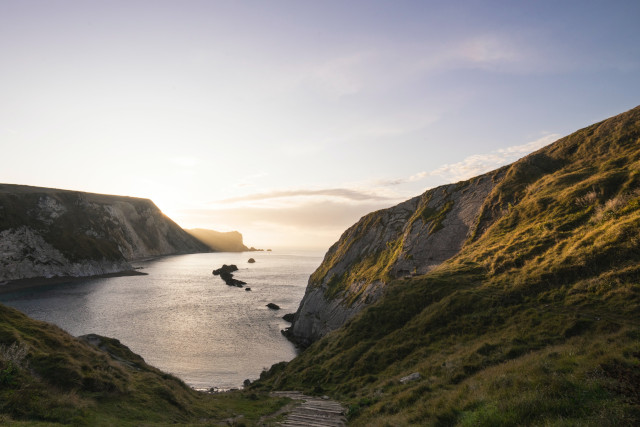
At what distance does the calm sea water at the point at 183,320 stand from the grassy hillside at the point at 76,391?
20.8 meters

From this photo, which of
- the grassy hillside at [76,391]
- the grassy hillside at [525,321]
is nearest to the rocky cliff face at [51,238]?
the grassy hillside at [76,391]

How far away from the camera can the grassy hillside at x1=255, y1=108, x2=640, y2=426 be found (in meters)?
9.65

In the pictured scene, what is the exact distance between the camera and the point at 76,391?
1470cm

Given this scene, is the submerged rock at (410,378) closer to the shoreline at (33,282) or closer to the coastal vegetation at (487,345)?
the coastal vegetation at (487,345)

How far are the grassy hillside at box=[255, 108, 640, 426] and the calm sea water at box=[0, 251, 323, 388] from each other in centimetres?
1394

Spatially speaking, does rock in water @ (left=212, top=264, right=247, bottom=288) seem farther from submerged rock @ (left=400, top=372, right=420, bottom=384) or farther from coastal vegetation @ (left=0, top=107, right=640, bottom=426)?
submerged rock @ (left=400, top=372, right=420, bottom=384)

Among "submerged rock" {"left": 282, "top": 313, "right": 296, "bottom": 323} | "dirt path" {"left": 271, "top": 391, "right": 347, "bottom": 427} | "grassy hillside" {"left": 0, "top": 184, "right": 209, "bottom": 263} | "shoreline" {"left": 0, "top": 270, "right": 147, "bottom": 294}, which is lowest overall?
"submerged rock" {"left": 282, "top": 313, "right": 296, "bottom": 323}

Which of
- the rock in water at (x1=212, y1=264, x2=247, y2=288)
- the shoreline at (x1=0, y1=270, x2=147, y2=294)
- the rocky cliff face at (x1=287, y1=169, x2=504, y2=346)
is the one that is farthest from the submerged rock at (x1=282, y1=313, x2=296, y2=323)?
the shoreline at (x1=0, y1=270, x2=147, y2=294)

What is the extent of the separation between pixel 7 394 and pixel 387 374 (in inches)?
781

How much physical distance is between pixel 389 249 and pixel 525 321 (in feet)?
105

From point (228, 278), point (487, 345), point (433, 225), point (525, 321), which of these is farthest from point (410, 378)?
point (228, 278)

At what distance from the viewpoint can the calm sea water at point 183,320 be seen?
1790 inches

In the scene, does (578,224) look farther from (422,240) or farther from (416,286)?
(422,240)

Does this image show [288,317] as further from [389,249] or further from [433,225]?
[433,225]
